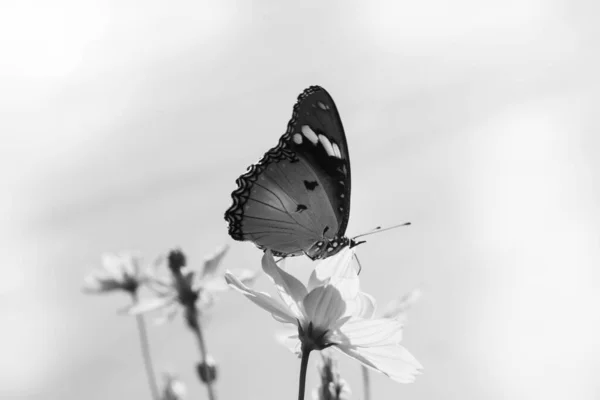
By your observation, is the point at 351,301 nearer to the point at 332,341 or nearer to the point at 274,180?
the point at 332,341

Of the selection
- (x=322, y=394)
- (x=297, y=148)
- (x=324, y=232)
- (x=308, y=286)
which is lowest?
(x=322, y=394)

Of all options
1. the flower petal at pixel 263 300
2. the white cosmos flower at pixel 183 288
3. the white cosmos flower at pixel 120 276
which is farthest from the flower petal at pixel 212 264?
the flower petal at pixel 263 300

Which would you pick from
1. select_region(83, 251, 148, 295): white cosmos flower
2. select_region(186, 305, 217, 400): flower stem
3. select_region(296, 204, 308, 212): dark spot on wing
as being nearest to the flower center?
select_region(186, 305, 217, 400): flower stem

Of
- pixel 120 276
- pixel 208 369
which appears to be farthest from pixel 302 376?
pixel 120 276

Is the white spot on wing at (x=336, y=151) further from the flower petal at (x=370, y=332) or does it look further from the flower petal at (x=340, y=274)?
the flower petal at (x=370, y=332)

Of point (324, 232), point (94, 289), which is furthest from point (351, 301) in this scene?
point (94, 289)

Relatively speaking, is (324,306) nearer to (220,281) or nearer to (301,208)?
(301,208)

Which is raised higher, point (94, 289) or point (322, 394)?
point (94, 289)
